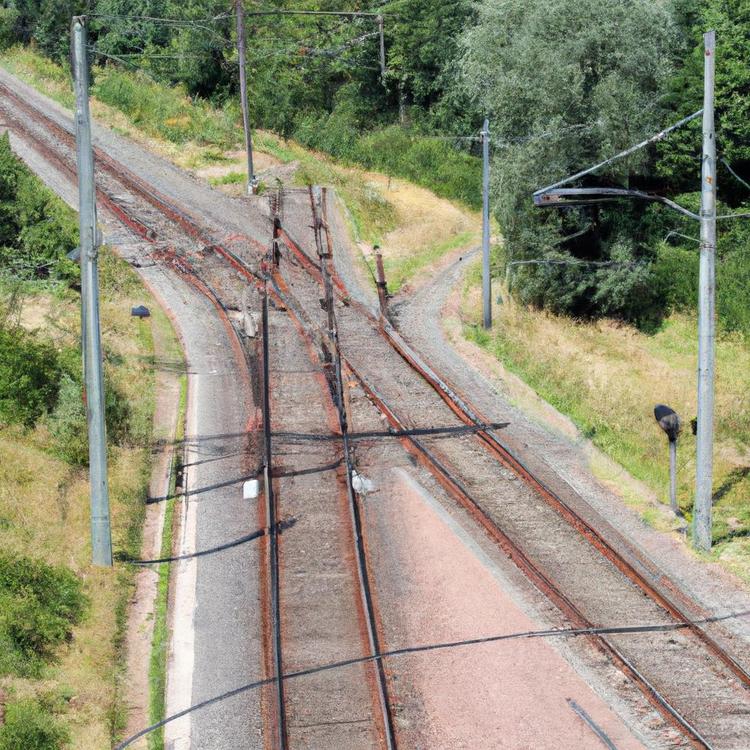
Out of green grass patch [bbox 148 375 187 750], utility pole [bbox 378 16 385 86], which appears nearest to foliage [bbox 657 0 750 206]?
utility pole [bbox 378 16 385 86]

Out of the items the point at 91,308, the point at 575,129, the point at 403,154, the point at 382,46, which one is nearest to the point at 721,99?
the point at 575,129

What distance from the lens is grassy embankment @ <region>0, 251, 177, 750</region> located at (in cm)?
1304

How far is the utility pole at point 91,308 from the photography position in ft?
49.0

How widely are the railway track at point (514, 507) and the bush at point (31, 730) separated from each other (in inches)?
109

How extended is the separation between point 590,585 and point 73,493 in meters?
8.43

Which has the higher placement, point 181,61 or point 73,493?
point 181,61

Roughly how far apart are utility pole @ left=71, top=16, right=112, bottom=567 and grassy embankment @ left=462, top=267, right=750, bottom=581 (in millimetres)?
8937

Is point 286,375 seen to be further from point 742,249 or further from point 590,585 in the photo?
point 742,249

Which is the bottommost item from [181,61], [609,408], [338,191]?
[609,408]

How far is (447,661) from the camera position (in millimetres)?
14172

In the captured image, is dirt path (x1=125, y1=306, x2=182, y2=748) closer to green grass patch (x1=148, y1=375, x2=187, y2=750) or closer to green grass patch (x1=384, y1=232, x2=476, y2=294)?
green grass patch (x1=148, y1=375, x2=187, y2=750)

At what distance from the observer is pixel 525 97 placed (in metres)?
37.5

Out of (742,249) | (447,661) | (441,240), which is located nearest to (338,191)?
(441,240)

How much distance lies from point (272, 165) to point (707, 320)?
110 ft
